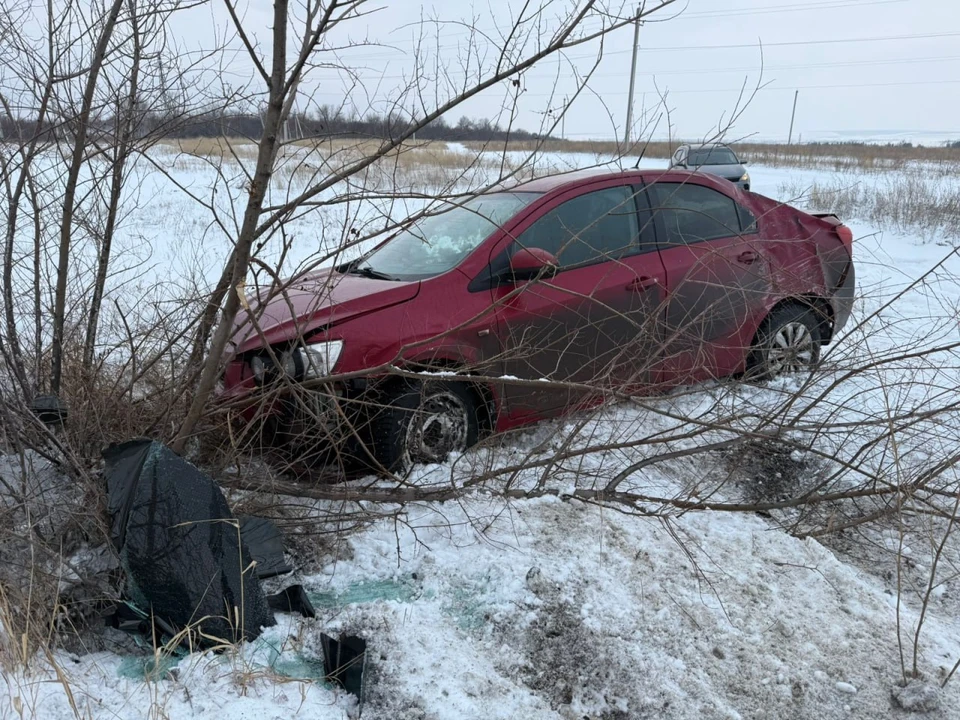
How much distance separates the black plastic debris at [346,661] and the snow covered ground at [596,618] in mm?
49

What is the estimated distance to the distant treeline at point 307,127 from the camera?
9.62 ft

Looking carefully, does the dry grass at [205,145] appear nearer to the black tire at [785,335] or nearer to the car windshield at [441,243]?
the car windshield at [441,243]

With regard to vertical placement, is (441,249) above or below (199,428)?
above

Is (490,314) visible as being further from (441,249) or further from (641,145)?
(641,145)

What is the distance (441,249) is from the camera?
4383mm

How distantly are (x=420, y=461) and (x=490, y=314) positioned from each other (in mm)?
892

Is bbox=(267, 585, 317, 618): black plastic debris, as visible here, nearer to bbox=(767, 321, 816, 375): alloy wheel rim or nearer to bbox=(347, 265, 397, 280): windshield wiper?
bbox=(347, 265, 397, 280): windshield wiper

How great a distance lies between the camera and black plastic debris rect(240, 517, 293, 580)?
3.02 meters

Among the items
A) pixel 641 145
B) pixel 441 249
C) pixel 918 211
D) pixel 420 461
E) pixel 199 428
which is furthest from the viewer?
pixel 918 211

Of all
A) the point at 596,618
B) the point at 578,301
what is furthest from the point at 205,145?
the point at 596,618

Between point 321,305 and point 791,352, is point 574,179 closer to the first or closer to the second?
point 791,352

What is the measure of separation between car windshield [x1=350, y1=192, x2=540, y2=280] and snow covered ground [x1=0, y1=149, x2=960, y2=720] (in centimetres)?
118

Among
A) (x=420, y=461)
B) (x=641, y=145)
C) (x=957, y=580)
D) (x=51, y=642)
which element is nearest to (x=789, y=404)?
(x=957, y=580)

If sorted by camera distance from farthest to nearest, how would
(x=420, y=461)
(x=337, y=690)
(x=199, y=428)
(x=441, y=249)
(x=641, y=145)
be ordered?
(x=441, y=249) → (x=420, y=461) → (x=641, y=145) → (x=199, y=428) → (x=337, y=690)
